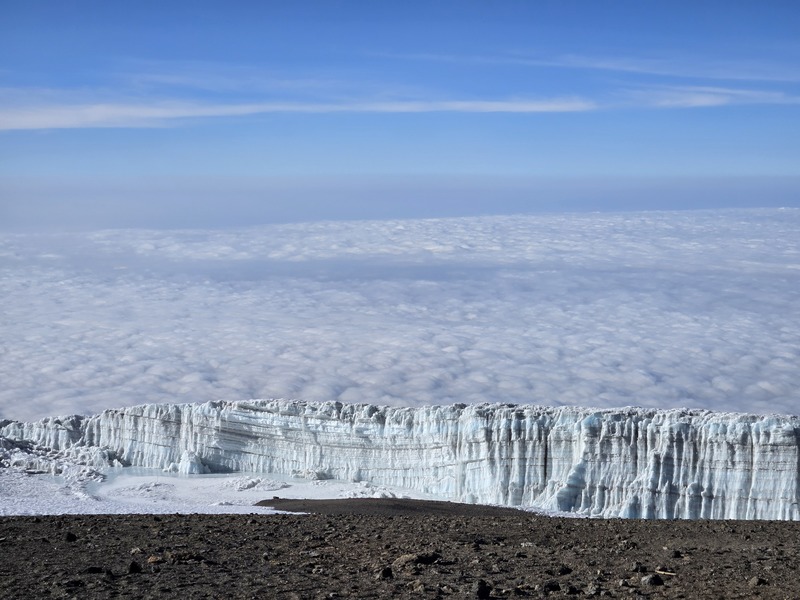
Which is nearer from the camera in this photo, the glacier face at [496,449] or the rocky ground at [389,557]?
the rocky ground at [389,557]

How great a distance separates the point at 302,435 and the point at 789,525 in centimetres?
753

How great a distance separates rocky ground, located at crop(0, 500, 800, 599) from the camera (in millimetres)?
7137

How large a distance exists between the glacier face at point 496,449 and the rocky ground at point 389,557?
2.54m

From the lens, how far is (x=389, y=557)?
26.9ft

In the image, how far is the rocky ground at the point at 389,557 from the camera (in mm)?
7137

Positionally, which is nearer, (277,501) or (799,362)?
(277,501)

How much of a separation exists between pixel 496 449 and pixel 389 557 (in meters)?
5.80

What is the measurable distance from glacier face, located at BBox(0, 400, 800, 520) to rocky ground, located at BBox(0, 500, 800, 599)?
254 centimetres

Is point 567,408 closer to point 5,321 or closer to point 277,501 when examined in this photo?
point 277,501

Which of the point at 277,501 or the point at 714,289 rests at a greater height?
the point at 714,289

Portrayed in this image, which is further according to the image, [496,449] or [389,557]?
[496,449]

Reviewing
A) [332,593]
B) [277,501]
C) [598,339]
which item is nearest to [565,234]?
[598,339]

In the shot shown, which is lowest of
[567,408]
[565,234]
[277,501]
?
[277,501]

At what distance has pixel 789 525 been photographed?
10062mm
